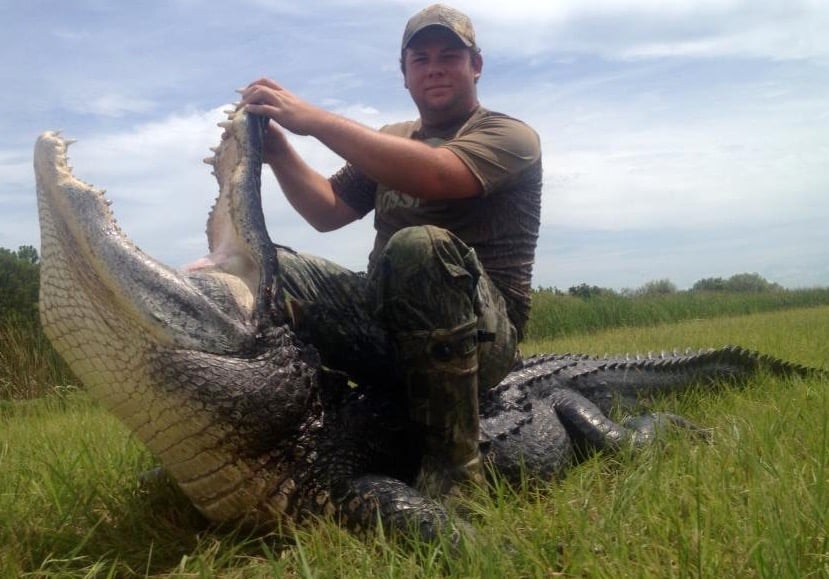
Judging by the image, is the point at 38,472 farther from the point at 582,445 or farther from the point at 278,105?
the point at 582,445

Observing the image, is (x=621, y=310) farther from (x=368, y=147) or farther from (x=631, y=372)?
(x=368, y=147)

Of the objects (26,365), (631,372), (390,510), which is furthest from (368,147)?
(26,365)

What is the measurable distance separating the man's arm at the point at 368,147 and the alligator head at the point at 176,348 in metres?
0.54

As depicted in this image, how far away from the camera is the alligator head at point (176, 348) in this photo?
6.57 feet

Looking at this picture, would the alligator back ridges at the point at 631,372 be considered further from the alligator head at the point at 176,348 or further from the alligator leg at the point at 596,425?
the alligator head at the point at 176,348

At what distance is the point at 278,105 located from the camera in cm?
253

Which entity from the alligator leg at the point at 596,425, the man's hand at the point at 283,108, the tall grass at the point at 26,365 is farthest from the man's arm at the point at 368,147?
the tall grass at the point at 26,365

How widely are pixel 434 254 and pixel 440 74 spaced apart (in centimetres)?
109

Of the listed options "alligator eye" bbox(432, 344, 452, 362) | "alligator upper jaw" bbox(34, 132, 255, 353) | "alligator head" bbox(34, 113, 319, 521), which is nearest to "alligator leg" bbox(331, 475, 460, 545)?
"alligator head" bbox(34, 113, 319, 521)

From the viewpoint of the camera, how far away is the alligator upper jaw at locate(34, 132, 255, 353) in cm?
200

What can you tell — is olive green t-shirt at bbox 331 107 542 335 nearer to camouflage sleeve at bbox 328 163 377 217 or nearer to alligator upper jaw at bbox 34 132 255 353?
camouflage sleeve at bbox 328 163 377 217

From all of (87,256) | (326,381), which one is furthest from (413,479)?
(87,256)

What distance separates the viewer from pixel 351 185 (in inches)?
139

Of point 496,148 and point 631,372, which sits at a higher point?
point 496,148
